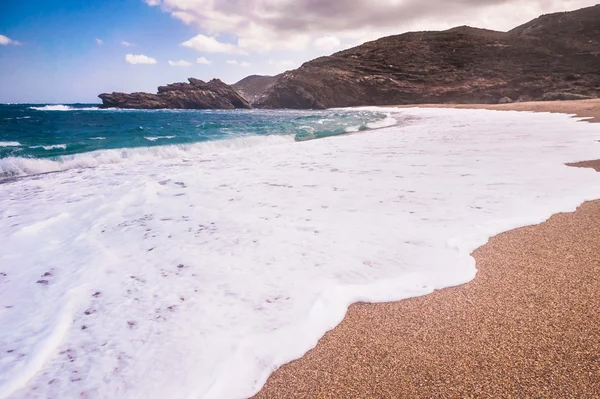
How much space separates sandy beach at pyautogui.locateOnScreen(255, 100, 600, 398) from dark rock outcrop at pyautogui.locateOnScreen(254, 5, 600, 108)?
6378 centimetres

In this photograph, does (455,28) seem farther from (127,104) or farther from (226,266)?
(226,266)

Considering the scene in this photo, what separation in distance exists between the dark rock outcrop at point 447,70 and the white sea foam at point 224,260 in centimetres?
6171

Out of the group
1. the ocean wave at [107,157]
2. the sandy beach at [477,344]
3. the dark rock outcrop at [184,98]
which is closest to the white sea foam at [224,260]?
the sandy beach at [477,344]

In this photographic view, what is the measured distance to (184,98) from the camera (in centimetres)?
8350

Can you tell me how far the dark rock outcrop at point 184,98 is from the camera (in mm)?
82250

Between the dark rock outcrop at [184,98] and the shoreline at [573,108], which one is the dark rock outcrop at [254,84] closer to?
the dark rock outcrop at [184,98]

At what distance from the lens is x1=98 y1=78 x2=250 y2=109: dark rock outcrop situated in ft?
270

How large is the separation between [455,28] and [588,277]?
99592 mm

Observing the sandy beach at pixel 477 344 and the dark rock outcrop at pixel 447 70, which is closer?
the sandy beach at pixel 477 344

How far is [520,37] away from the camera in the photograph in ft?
238

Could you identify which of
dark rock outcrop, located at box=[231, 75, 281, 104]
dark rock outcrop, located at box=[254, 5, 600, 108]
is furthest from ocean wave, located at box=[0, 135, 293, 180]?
dark rock outcrop, located at box=[231, 75, 281, 104]

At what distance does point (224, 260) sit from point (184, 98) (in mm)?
89577

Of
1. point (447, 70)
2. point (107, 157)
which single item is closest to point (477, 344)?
point (107, 157)

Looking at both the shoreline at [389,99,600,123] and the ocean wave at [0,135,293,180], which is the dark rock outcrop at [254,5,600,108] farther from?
the ocean wave at [0,135,293,180]
